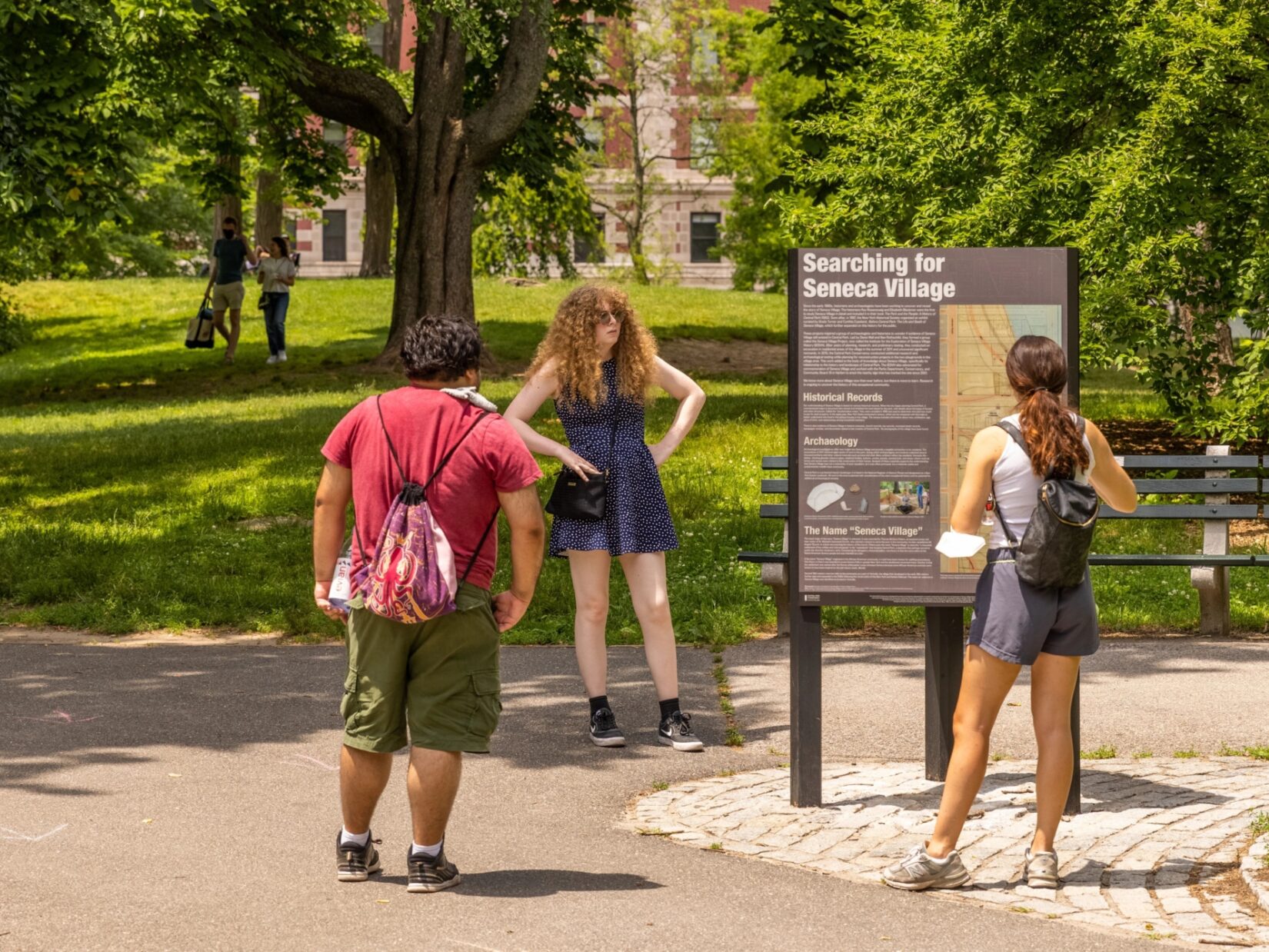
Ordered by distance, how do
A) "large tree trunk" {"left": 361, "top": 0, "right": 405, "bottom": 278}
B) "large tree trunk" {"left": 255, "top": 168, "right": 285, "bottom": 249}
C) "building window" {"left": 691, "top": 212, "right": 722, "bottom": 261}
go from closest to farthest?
"large tree trunk" {"left": 255, "top": 168, "right": 285, "bottom": 249}
"large tree trunk" {"left": 361, "top": 0, "right": 405, "bottom": 278}
"building window" {"left": 691, "top": 212, "right": 722, "bottom": 261}

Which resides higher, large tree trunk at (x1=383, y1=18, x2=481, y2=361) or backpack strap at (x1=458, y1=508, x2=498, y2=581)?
large tree trunk at (x1=383, y1=18, x2=481, y2=361)

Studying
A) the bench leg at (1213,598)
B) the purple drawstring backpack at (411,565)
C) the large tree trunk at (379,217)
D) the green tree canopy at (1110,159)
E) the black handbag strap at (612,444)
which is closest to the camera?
the purple drawstring backpack at (411,565)

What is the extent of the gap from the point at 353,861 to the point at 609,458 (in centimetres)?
234

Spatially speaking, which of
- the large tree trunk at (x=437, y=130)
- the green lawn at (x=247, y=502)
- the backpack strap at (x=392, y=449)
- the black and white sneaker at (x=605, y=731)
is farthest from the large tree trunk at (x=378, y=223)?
the backpack strap at (x=392, y=449)

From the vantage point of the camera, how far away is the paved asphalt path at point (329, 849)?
15.8 ft

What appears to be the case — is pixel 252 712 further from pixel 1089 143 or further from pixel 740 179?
pixel 740 179

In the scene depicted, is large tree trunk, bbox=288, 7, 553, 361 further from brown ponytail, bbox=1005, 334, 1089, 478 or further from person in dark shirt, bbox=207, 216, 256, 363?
brown ponytail, bbox=1005, 334, 1089, 478

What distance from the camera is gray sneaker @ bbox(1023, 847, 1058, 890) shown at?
525 centimetres

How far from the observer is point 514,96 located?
70.9 ft

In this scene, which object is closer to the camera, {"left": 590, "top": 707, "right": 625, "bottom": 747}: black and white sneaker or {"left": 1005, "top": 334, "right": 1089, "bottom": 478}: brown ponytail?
{"left": 1005, "top": 334, "right": 1089, "bottom": 478}: brown ponytail

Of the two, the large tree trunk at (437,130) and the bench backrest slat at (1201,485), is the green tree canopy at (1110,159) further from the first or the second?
the large tree trunk at (437,130)

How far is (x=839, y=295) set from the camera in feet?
20.3

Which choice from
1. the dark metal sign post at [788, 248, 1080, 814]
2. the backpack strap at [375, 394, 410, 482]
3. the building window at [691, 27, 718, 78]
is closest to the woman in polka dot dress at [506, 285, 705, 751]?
the dark metal sign post at [788, 248, 1080, 814]

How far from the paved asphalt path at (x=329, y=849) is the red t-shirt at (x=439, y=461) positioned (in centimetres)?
102
